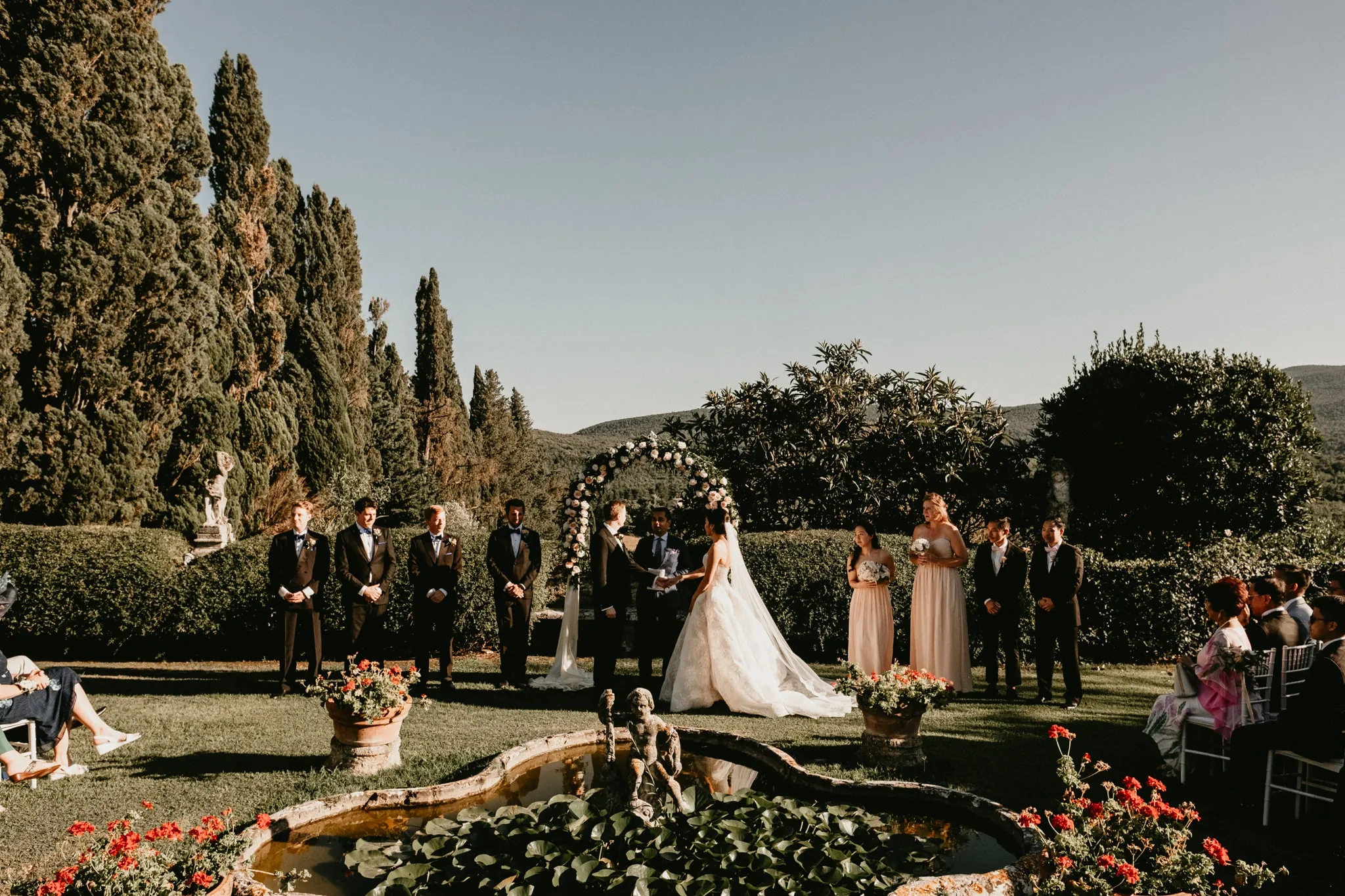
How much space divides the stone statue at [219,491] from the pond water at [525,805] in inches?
406

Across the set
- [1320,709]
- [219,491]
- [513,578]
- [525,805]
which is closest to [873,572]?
[513,578]

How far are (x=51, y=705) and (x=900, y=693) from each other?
19.8 ft

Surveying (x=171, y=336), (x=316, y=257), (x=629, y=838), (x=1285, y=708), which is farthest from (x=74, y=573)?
(x=316, y=257)

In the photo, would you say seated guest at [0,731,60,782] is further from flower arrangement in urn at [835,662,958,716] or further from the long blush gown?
the long blush gown

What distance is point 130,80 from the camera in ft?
42.8

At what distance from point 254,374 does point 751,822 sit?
18.1 m

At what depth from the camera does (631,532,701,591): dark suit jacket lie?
887 centimetres

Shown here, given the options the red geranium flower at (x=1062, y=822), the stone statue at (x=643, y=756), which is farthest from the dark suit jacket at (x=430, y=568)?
the red geranium flower at (x=1062, y=822)

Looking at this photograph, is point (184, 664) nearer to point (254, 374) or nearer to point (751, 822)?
point (751, 822)

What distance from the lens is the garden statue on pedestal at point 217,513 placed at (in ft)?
44.4

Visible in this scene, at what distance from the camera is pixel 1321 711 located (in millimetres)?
4906

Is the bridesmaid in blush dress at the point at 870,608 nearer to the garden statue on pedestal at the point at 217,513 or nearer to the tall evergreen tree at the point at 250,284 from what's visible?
the garden statue on pedestal at the point at 217,513

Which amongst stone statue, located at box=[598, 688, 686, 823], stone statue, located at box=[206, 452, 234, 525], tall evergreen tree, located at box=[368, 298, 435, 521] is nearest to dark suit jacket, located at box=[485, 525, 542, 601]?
stone statue, located at box=[598, 688, 686, 823]

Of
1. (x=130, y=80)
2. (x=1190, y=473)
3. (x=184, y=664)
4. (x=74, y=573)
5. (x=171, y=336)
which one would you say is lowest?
(x=184, y=664)
